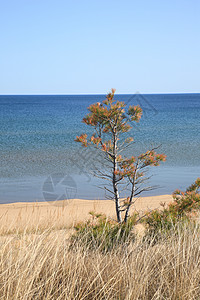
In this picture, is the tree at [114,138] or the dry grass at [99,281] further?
the tree at [114,138]

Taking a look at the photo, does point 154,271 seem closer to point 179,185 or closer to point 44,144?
point 179,185

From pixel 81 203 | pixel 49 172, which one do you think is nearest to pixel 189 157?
pixel 49 172

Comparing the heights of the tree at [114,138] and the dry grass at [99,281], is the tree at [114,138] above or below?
above

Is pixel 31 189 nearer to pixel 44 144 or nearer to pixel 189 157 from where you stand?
Answer: pixel 189 157

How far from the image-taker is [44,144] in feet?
85.8

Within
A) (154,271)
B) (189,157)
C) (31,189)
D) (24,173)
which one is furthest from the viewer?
(189,157)

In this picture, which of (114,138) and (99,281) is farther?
(114,138)

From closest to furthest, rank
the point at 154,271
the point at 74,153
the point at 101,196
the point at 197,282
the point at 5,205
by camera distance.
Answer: the point at 197,282 → the point at 154,271 → the point at 5,205 → the point at 101,196 → the point at 74,153

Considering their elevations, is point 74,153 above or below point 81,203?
above

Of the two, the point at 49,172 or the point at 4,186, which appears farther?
the point at 49,172

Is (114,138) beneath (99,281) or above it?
above

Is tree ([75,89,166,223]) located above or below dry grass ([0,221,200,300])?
above

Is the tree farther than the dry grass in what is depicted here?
Yes

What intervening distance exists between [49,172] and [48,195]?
4339 millimetres
